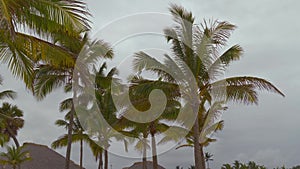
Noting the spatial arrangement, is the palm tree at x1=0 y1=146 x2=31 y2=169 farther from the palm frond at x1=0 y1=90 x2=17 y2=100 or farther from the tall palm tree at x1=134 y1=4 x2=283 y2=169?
the tall palm tree at x1=134 y1=4 x2=283 y2=169

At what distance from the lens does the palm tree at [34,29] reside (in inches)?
331

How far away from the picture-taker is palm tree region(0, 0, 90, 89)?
8406 mm

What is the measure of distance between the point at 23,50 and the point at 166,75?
8.89 meters

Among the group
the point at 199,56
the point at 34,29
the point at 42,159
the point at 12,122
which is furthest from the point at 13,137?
the point at 34,29

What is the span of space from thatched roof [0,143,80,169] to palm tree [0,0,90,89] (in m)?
37.6

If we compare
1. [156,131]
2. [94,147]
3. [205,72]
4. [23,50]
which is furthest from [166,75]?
[94,147]

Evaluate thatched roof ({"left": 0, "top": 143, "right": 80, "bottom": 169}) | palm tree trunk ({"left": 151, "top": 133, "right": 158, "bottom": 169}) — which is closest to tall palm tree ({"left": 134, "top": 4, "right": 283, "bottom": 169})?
palm tree trunk ({"left": 151, "top": 133, "right": 158, "bottom": 169})

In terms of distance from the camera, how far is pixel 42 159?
48062 millimetres

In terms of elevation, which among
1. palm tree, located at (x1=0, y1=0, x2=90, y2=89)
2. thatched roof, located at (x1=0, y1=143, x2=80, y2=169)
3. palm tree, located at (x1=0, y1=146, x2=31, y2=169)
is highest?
thatched roof, located at (x1=0, y1=143, x2=80, y2=169)

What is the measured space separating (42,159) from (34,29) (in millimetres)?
41272

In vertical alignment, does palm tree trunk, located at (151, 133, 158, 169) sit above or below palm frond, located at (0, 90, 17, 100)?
below

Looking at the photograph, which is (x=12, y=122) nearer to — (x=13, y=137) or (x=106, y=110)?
(x=13, y=137)

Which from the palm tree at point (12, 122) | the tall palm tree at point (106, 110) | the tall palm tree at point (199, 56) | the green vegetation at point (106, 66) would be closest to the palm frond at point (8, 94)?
the green vegetation at point (106, 66)

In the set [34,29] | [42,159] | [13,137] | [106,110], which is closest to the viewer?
[34,29]
